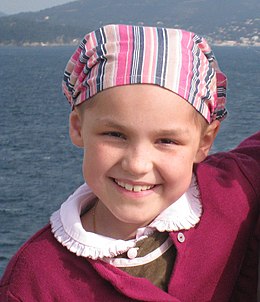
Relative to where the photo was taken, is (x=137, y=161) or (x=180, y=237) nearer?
(x=137, y=161)

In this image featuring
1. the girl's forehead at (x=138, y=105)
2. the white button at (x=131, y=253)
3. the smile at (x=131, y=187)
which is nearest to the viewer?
the girl's forehead at (x=138, y=105)

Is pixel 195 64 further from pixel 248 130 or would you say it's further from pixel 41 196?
pixel 248 130

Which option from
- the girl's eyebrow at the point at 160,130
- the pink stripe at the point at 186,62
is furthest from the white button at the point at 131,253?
the pink stripe at the point at 186,62

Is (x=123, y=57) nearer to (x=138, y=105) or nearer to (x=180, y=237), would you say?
(x=138, y=105)

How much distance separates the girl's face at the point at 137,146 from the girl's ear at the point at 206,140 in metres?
0.04

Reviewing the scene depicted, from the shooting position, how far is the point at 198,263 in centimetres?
226

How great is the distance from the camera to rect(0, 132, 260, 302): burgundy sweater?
7.00 feet

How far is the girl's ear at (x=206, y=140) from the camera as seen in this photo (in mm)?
2242

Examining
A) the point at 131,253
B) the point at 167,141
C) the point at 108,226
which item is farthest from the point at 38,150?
the point at 167,141

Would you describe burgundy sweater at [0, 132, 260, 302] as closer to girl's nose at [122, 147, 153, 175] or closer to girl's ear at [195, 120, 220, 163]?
girl's ear at [195, 120, 220, 163]

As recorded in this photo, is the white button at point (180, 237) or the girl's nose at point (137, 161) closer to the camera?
the girl's nose at point (137, 161)

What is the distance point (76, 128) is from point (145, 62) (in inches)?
13.0

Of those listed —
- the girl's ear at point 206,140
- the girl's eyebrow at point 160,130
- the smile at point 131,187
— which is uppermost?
the girl's eyebrow at point 160,130

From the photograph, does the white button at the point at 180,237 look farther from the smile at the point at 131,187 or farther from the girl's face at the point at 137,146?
the smile at the point at 131,187
